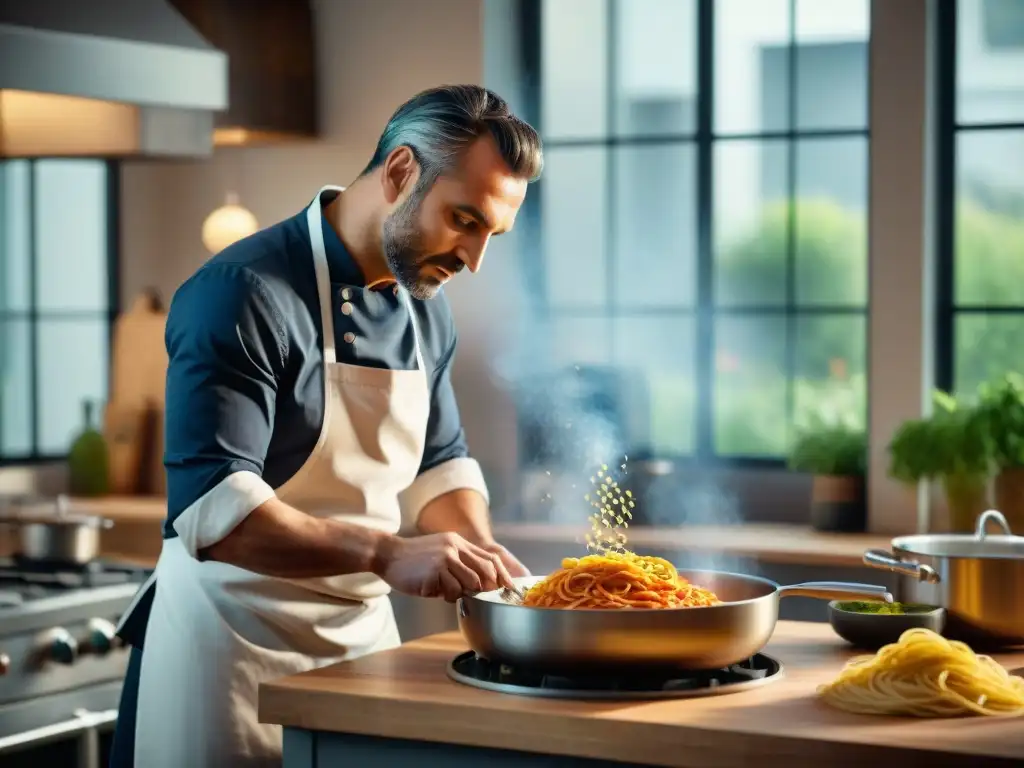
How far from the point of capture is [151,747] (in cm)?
229

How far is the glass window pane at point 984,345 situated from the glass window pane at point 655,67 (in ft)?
3.29

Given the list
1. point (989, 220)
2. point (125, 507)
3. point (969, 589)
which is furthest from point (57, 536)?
point (989, 220)

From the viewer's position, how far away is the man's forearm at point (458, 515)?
100 inches

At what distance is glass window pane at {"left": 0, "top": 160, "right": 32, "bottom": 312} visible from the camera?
4676mm

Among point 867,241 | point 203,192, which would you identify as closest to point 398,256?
point 867,241

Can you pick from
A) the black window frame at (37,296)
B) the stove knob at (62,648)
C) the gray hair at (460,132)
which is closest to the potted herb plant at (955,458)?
the gray hair at (460,132)

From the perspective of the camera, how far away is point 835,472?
13.3ft

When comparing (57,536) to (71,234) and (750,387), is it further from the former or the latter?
(750,387)

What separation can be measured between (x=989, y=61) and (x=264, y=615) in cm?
282

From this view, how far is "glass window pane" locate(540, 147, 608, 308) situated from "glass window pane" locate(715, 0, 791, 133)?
42 cm

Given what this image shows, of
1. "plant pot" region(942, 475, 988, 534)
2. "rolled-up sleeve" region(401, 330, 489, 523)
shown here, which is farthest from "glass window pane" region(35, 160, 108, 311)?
"plant pot" region(942, 475, 988, 534)

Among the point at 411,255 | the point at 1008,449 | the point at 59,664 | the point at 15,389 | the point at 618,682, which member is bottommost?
the point at 59,664

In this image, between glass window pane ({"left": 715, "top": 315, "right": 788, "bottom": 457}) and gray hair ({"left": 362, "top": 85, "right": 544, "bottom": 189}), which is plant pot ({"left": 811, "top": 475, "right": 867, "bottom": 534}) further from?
gray hair ({"left": 362, "top": 85, "right": 544, "bottom": 189})

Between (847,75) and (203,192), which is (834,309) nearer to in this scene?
(847,75)
